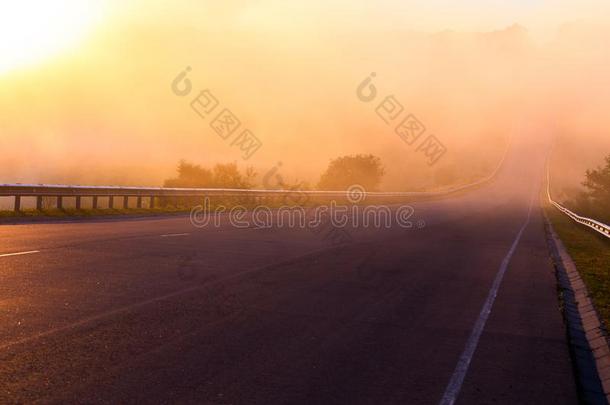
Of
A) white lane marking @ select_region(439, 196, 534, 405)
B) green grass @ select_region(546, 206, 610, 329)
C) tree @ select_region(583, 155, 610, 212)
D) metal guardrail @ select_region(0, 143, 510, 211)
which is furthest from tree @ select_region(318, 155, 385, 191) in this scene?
white lane marking @ select_region(439, 196, 534, 405)

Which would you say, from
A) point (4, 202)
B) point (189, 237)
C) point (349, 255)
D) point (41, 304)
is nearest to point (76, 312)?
point (41, 304)

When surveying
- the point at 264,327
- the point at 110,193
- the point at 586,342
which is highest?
the point at 110,193

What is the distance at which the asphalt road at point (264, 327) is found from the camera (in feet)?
19.6

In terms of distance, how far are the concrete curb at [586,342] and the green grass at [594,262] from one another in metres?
0.14

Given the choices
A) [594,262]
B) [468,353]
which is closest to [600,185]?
[594,262]

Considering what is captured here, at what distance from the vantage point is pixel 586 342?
8898 millimetres

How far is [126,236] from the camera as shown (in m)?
17.6

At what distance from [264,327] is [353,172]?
70646 mm

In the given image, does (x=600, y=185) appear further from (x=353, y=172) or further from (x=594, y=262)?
(x=594, y=262)

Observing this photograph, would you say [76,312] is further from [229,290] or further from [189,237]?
[189,237]

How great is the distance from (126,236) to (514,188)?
300 feet

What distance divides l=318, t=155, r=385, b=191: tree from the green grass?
45.9m

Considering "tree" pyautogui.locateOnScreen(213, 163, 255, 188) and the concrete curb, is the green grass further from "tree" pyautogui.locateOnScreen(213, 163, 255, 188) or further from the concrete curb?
"tree" pyautogui.locateOnScreen(213, 163, 255, 188)

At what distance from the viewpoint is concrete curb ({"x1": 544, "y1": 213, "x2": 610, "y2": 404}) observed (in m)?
6.86
